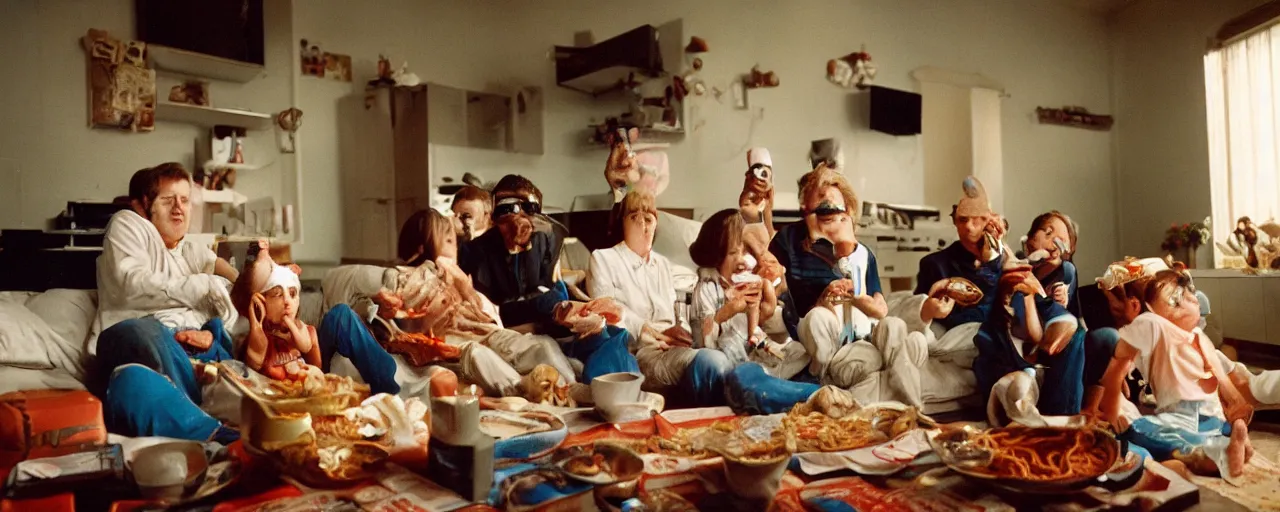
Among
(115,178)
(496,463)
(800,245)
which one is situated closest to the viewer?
(496,463)

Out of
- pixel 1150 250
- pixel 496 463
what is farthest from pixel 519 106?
pixel 1150 250

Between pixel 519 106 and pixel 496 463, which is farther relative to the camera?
pixel 519 106

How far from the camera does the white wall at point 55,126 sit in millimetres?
2301

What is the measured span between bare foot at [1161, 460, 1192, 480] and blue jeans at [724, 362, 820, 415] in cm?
106

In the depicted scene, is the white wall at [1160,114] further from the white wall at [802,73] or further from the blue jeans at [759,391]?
the blue jeans at [759,391]

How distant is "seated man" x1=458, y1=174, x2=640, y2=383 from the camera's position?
9.05ft

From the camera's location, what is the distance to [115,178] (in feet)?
7.84

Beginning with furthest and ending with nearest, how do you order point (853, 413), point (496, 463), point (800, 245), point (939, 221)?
1. point (939, 221)
2. point (800, 245)
3. point (853, 413)
4. point (496, 463)

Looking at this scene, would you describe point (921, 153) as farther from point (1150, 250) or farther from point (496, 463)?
point (496, 463)

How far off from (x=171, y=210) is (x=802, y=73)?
2.33 m

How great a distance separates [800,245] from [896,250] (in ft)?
1.47

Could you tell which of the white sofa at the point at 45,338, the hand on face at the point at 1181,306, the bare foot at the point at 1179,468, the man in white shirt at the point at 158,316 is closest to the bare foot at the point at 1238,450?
the bare foot at the point at 1179,468

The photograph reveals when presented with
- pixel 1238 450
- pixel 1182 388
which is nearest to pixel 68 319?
pixel 1182 388

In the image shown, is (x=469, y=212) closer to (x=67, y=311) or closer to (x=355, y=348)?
(x=355, y=348)
